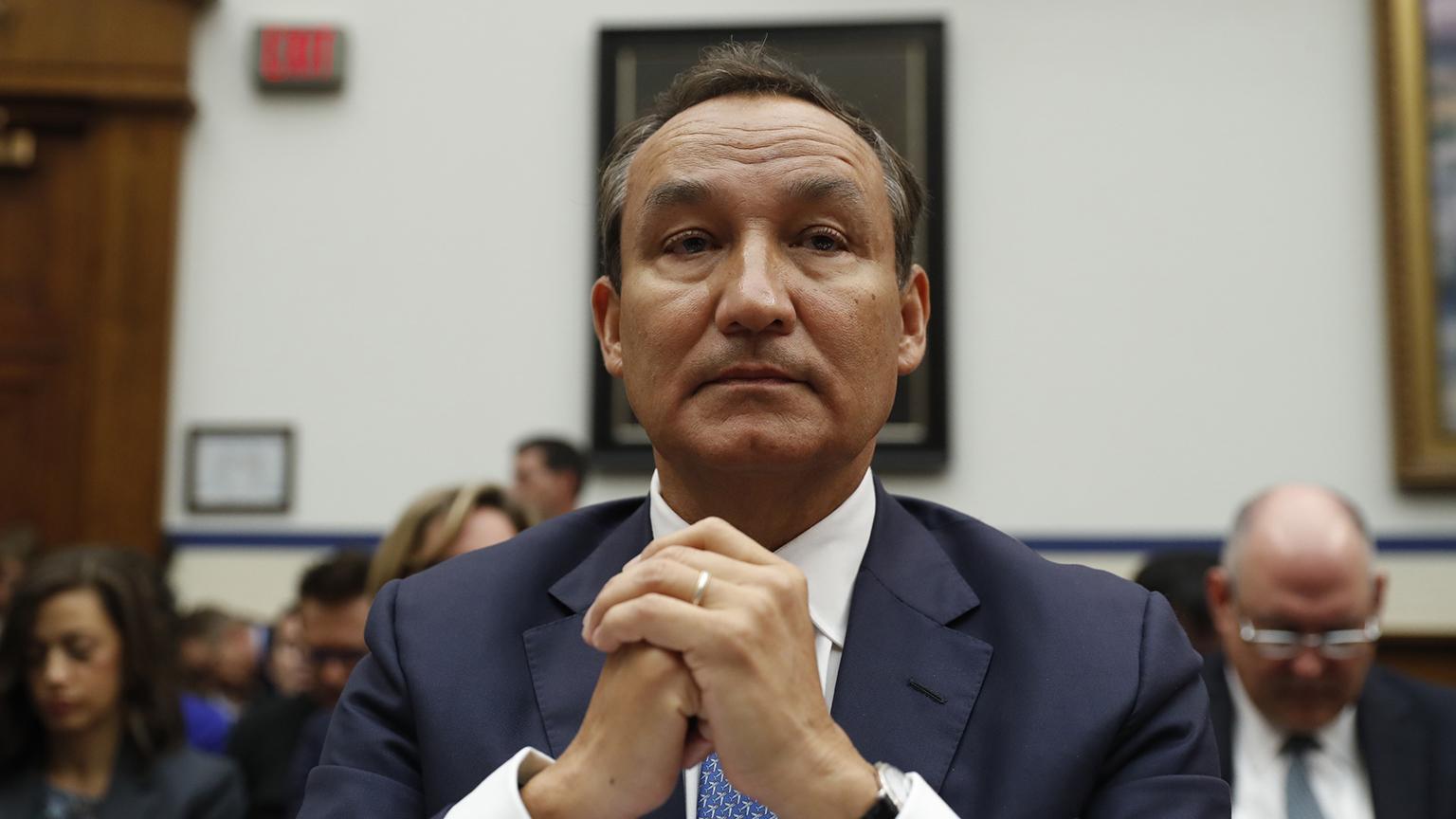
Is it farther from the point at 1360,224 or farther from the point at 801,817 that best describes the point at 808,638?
the point at 1360,224

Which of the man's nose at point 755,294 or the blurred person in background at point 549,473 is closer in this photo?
the man's nose at point 755,294

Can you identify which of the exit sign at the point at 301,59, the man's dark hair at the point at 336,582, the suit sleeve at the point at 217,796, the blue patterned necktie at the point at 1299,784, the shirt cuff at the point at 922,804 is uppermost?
the exit sign at the point at 301,59

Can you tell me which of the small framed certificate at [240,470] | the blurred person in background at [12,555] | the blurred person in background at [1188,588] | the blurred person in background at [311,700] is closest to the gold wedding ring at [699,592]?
the blurred person in background at [311,700]

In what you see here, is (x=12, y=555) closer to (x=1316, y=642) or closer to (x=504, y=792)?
(x=1316, y=642)

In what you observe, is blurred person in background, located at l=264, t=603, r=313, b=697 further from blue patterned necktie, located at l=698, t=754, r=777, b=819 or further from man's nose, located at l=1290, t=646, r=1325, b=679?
blue patterned necktie, located at l=698, t=754, r=777, b=819

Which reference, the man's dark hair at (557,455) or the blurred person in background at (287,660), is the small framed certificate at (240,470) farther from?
the man's dark hair at (557,455)

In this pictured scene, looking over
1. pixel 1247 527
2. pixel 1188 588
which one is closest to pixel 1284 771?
pixel 1247 527

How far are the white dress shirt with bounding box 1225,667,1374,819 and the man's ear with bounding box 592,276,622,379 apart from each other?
1515mm

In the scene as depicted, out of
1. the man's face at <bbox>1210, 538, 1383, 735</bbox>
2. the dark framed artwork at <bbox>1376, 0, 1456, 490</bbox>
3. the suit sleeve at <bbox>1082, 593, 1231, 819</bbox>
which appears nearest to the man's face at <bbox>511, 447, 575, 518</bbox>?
the man's face at <bbox>1210, 538, 1383, 735</bbox>

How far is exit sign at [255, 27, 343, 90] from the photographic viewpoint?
5133mm

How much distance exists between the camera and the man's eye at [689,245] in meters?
1.42

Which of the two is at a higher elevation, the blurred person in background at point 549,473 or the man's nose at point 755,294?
the man's nose at point 755,294

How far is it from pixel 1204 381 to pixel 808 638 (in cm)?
400

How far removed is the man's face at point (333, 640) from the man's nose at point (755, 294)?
6.27 ft
